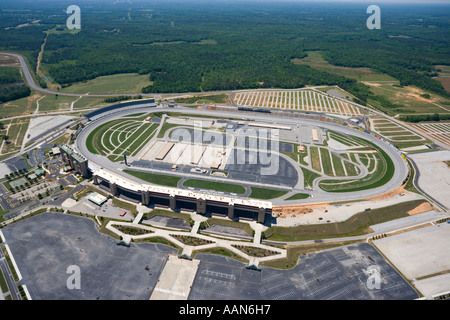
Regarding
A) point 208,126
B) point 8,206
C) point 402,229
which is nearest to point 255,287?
point 402,229

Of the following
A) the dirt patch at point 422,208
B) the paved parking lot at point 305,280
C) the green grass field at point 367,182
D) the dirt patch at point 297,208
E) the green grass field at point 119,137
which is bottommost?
the paved parking lot at point 305,280

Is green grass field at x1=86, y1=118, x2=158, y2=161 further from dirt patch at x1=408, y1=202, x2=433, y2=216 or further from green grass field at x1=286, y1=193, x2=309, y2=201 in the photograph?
dirt patch at x1=408, y1=202, x2=433, y2=216

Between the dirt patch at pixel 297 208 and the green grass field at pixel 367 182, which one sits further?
the green grass field at pixel 367 182

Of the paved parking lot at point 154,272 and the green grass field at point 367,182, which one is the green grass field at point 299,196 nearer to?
the green grass field at point 367,182

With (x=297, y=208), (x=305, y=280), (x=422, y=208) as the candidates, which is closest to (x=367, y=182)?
(x=422, y=208)

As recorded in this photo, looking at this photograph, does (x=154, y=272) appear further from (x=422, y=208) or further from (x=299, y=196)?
(x=422, y=208)

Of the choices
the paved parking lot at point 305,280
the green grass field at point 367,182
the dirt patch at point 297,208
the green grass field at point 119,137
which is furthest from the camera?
the green grass field at point 119,137

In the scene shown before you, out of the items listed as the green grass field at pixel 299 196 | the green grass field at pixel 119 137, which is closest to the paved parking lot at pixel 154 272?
the green grass field at pixel 299 196

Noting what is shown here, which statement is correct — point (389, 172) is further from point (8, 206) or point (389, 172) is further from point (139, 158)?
point (8, 206)
